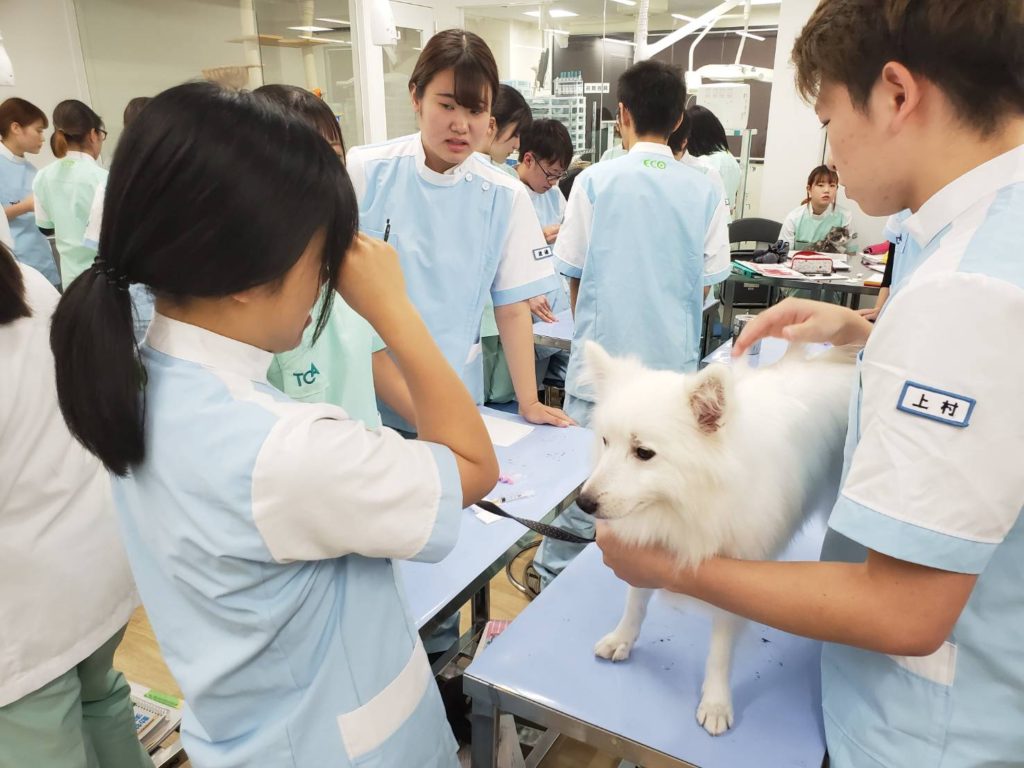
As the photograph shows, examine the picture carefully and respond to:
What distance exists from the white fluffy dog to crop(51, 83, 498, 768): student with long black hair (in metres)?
0.31

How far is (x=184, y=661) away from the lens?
33.4 inches

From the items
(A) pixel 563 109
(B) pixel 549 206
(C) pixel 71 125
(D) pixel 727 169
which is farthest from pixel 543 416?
(A) pixel 563 109

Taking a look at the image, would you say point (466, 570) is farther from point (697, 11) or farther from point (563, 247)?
point (697, 11)

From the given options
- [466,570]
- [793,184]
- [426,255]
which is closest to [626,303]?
[426,255]

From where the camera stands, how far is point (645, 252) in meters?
2.72

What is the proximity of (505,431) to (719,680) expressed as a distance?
1075 mm

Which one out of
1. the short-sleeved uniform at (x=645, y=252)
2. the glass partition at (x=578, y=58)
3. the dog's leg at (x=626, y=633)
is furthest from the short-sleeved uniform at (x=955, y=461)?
the glass partition at (x=578, y=58)

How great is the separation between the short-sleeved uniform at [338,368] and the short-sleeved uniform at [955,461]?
98 cm

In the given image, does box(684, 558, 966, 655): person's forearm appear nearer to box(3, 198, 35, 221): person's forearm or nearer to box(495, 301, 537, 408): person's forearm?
box(495, 301, 537, 408): person's forearm

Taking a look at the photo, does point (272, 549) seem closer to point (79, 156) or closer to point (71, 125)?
point (79, 156)

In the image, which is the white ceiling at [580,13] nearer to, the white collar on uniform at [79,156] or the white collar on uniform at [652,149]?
the white collar on uniform at [79,156]

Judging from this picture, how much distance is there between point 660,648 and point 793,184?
21.1 feet

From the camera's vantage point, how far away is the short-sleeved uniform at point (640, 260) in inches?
106

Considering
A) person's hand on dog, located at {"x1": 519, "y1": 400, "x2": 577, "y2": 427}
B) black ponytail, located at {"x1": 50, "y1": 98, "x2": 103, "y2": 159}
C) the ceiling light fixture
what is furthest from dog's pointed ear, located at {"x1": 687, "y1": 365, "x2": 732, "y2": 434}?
the ceiling light fixture
